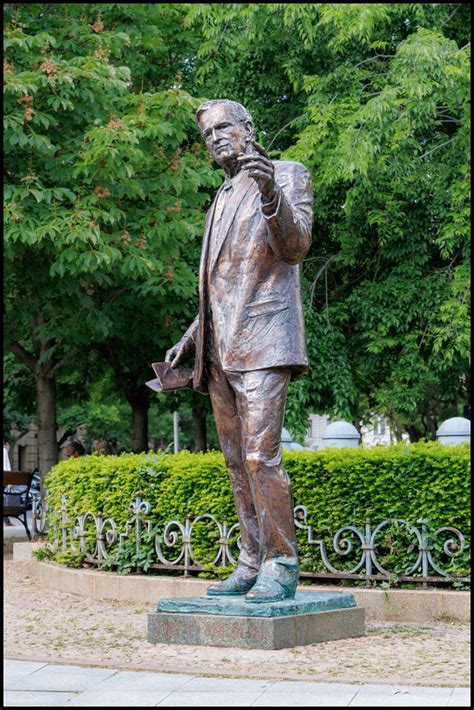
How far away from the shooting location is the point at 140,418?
73.6 feet

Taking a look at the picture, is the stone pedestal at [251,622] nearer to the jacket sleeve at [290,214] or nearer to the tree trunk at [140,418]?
the jacket sleeve at [290,214]

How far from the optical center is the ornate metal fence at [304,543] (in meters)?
9.11

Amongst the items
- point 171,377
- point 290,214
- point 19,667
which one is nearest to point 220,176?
point 171,377

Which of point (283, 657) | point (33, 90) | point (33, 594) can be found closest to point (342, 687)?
point (283, 657)

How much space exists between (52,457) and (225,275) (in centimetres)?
1183

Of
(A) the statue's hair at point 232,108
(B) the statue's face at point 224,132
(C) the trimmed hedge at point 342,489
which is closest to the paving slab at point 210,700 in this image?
(B) the statue's face at point 224,132

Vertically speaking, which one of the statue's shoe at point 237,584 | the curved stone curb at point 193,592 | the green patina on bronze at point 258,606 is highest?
the statue's shoe at point 237,584

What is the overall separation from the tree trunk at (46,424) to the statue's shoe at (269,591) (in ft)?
38.8

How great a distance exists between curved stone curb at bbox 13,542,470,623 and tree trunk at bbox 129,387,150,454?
9.59 meters

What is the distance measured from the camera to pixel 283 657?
21.3ft

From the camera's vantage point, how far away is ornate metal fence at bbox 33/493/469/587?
29.9 feet

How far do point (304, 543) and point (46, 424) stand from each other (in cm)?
968

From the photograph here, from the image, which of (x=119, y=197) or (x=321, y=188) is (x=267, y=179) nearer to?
(x=119, y=197)

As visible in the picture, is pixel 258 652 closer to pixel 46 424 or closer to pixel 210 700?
pixel 210 700
